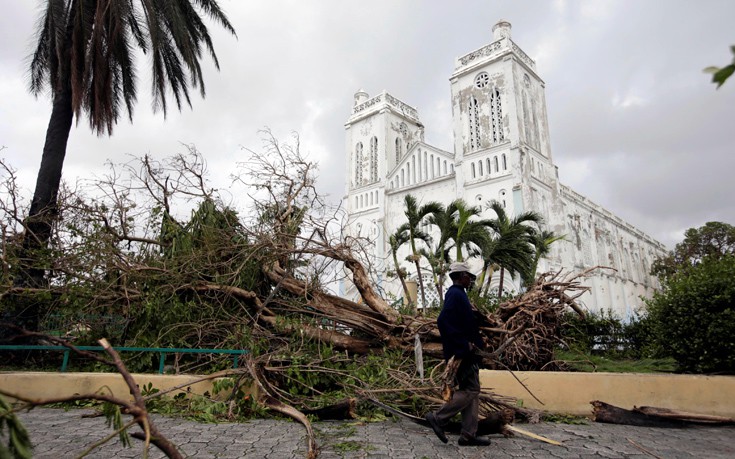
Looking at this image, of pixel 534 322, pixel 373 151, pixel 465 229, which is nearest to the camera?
pixel 534 322

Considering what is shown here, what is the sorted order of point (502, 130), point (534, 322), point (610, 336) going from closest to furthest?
point (534, 322)
point (610, 336)
point (502, 130)

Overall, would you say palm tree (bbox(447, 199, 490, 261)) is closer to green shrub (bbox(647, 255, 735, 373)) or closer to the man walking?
green shrub (bbox(647, 255, 735, 373))

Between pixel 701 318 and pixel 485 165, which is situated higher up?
pixel 485 165

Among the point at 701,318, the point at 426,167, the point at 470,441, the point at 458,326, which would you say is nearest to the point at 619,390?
the point at 701,318

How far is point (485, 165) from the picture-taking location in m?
23.8

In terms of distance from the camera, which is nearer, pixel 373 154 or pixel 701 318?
pixel 701 318

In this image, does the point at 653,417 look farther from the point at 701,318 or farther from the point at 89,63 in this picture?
the point at 89,63

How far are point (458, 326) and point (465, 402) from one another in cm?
68

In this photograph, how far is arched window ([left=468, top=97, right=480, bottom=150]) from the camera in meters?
24.6

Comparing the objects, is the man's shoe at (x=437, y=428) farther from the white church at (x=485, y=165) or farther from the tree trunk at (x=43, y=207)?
the white church at (x=485, y=165)

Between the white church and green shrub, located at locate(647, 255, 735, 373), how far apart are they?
13.3 m

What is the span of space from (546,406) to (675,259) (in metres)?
33.6

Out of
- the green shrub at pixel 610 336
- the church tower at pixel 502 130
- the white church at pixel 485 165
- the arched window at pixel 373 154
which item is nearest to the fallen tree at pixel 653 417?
the green shrub at pixel 610 336

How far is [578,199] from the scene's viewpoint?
28.9 metres
